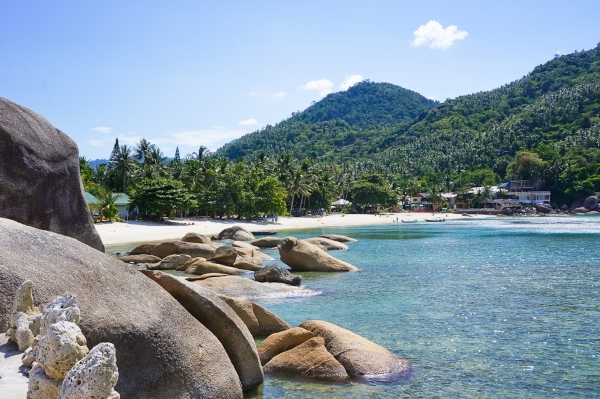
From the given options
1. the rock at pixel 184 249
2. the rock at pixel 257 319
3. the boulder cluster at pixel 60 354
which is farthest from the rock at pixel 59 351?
the rock at pixel 184 249

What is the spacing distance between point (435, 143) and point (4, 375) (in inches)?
7928

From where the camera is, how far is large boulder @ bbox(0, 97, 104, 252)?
10664mm

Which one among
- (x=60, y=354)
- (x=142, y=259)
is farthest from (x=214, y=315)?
(x=142, y=259)

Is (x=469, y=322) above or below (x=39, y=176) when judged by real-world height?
below

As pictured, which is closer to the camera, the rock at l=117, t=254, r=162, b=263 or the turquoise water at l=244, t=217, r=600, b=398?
the turquoise water at l=244, t=217, r=600, b=398

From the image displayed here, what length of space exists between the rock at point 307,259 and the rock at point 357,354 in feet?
49.5

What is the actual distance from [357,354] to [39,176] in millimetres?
7376

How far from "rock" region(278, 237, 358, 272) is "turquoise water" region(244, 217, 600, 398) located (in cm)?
96

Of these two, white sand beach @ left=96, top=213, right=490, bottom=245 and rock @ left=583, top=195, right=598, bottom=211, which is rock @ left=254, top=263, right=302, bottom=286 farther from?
rock @ left=583, top=195, right=598, bottom=211

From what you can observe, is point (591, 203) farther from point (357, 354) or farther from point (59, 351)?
point (59, 351)

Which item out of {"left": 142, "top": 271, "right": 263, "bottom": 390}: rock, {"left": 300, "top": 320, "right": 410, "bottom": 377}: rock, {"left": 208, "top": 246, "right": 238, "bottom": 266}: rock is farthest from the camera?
{"left": 208, "top": 246, "right": 238, "bottom": 266}: rock

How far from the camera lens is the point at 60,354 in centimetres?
496

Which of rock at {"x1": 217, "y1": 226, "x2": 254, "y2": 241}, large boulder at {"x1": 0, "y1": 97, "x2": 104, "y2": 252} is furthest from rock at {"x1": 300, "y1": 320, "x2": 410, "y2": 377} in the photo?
rock at {"x1": 217, "y1": 226, "x2": 254, "y2": 241}

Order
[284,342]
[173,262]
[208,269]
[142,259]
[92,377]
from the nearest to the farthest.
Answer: [92,377]
[284,342]
[208,269]
[173,262]
[142,259]
